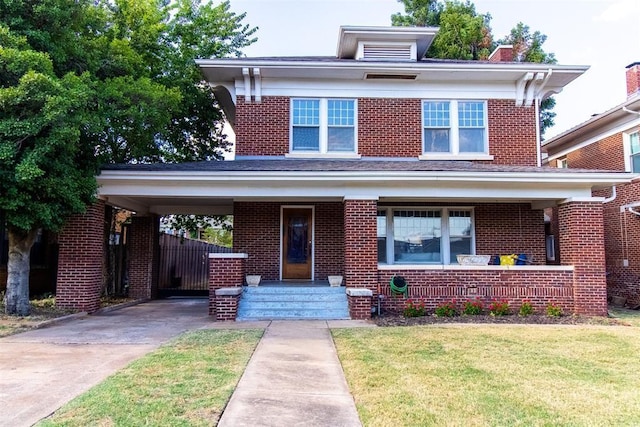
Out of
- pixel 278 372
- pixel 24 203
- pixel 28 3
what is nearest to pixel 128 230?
pixel 24 203

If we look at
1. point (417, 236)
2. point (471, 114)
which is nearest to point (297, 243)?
point (417, 236)

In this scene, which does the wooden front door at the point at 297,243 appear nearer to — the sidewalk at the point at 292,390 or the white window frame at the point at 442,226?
the white window frame at the point at 442,226

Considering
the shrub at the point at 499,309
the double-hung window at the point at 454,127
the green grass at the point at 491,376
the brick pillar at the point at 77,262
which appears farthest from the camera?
the double-hung window at the point at 454,127

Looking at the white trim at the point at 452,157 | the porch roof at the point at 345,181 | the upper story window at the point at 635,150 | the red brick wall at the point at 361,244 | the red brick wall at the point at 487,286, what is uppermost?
the upper story window at the point at 635,150

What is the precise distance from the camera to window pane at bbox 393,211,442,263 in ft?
41.0

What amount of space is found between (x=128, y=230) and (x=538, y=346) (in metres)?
12.5

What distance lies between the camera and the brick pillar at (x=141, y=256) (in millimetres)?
14125

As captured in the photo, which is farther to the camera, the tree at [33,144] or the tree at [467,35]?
the tree at [467,35]

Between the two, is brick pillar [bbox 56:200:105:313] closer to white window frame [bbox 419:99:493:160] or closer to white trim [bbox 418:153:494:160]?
white trim [bbox 418:153:494:160]

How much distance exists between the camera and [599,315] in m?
10.2

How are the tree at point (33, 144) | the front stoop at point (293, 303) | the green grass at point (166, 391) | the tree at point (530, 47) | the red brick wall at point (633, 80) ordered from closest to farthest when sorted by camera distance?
the green grass at point (166, 391) → the tree at point (33, 144) → the front stoop at point (293, 303) → the red brick wall at point (633, 80) → the tree at point (530, 47)

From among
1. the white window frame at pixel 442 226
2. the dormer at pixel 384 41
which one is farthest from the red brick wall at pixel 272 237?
the dormer at pixel 384 41

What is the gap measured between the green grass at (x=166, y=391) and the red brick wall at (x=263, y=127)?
23.1 feet

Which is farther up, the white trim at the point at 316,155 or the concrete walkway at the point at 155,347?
the white trim at the point at 316,155
